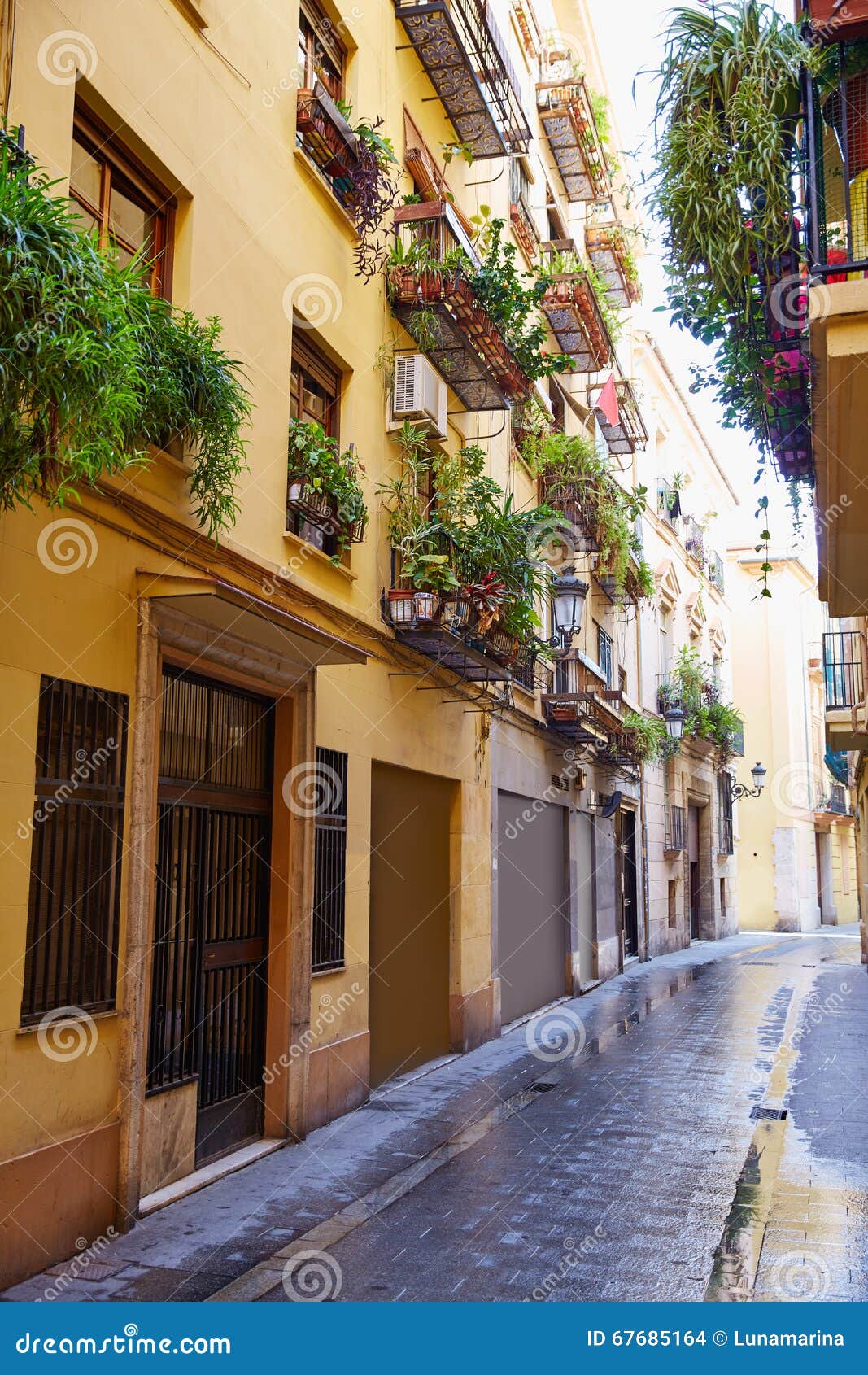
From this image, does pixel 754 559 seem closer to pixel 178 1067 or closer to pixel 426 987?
pixel 426 987

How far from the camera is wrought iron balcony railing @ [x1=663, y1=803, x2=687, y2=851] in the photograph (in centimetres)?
2617

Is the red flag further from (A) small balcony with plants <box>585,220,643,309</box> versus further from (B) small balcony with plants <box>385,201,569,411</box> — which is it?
(B) small balcony with plants <box>385,201,569,411</box>

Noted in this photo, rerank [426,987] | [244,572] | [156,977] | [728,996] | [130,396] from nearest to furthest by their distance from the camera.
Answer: [130,396], [156,977], [244,572], [426,987], [728,996]

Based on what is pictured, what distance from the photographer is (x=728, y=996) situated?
55.4ft

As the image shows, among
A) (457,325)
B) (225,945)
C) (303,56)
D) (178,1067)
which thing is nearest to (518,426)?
(457,325)

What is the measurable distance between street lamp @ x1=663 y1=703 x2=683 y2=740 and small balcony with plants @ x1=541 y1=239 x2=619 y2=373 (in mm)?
8740

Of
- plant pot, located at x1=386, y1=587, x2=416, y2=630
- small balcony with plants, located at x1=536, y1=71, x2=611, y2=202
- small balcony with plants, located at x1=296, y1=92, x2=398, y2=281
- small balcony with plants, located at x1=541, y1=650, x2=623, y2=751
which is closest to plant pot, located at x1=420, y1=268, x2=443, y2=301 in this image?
small balcony with plants, located at x1=296, y1=92, x2=398, y2=281

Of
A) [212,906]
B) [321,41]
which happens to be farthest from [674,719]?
[212,906]

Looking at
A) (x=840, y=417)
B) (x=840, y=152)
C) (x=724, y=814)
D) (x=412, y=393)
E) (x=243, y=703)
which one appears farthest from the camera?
(x=724, y=814)

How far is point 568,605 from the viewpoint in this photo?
49.9 feet

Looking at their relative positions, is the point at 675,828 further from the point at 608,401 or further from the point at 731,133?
the point at 731,133

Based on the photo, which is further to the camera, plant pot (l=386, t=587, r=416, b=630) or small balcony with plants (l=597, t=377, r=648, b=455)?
small balcony with plants (l=597, t=377, r=648, b=455)

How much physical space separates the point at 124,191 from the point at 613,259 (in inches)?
589

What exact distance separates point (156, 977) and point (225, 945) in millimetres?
959
